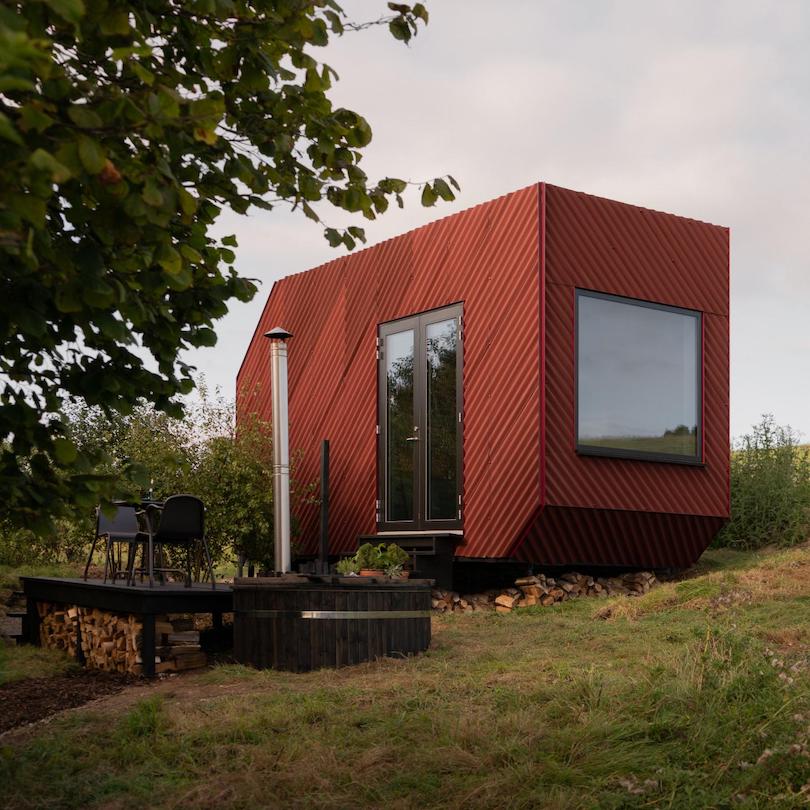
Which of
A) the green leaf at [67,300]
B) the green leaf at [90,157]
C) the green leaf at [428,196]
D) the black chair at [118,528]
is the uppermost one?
the green leaf at [428,196]

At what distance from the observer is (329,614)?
737cm

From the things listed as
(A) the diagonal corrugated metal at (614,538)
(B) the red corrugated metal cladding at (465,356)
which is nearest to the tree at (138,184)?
(B) the red corrugated metal cladding at (465,356)

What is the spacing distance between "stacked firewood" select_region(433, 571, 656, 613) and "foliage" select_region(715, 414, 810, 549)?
2.35 metres

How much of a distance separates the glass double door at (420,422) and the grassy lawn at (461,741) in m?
4.71

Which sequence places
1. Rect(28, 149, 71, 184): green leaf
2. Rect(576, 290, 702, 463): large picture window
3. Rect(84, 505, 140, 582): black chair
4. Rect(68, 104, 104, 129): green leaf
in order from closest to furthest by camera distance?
Rect(28, 149, 71, 184): green leaf
Rect(68, 104, 104, 129): green leaf
Rect(84, 505, 140, 582): black chair
Rect(576, 290, 702, 463): large picture window

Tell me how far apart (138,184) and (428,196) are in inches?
54.1

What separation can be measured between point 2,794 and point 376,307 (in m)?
8.55

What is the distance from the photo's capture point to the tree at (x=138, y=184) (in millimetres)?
2783

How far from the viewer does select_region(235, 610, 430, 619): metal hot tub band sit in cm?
737

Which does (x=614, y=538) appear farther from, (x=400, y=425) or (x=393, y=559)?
(x=400, y=425)

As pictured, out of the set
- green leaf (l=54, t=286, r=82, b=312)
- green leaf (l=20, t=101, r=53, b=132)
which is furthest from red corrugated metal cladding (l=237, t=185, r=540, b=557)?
green leaf (l=20, t=101, r=53, b=132)

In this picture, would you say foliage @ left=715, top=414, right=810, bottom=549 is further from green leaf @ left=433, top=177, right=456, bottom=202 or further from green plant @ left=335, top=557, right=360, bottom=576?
green leaf @ left=433, top=177, right=456, bottom=202

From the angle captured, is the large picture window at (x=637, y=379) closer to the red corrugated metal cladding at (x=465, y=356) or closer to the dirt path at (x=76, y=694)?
the red corrugated metal cladding at (x=465, y=356)

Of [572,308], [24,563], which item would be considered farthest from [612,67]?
[24,563]
